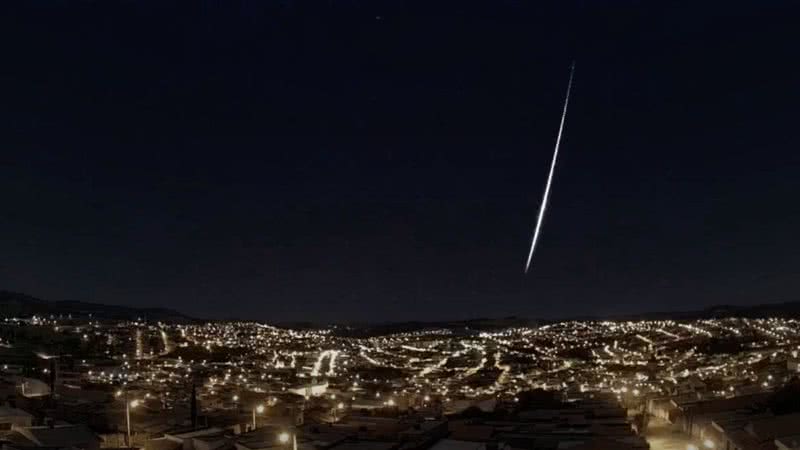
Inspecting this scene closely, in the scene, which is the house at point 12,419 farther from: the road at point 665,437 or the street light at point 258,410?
the road at point 665,437

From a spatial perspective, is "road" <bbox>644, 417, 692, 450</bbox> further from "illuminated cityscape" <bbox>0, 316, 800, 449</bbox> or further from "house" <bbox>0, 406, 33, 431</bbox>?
"house" <bbox>0, 406, 33, 431</bbox>

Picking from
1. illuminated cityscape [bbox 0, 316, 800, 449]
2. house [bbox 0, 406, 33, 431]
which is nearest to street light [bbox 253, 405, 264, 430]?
illuminated cityscape [bbox 0, 316, 800, 449]

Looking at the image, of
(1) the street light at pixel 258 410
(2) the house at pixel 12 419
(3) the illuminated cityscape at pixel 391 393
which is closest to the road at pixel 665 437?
(3) the illuminated cityscape at pixel 391 393

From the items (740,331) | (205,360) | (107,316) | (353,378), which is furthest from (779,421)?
(107,316)

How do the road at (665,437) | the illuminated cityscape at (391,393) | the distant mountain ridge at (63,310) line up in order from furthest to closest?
the distant mountain ridge at (63,310) < the road at (665,437) < the illuminated cityscape at (391,393)

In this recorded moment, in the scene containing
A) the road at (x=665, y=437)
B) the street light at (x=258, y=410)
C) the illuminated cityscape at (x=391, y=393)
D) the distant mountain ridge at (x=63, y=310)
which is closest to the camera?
the illuminated cityscape at (x=391, y=393)

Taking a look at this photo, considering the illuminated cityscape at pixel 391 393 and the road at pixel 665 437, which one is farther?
the road at pixel 665 437

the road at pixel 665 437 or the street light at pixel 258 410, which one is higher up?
the street light at pixel 258 410

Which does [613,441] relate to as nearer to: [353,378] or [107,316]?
[353,378]

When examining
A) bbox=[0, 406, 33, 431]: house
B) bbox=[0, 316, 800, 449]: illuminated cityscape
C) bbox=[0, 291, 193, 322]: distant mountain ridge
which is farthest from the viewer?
bbox=[0, 291, 193, 322]: distant mountain ridge

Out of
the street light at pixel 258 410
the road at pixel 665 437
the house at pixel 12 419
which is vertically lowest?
the road at pixel 665 437

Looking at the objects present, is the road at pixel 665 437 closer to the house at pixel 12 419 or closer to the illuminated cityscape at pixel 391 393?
the illuminated cityscape at pixel 391 393
